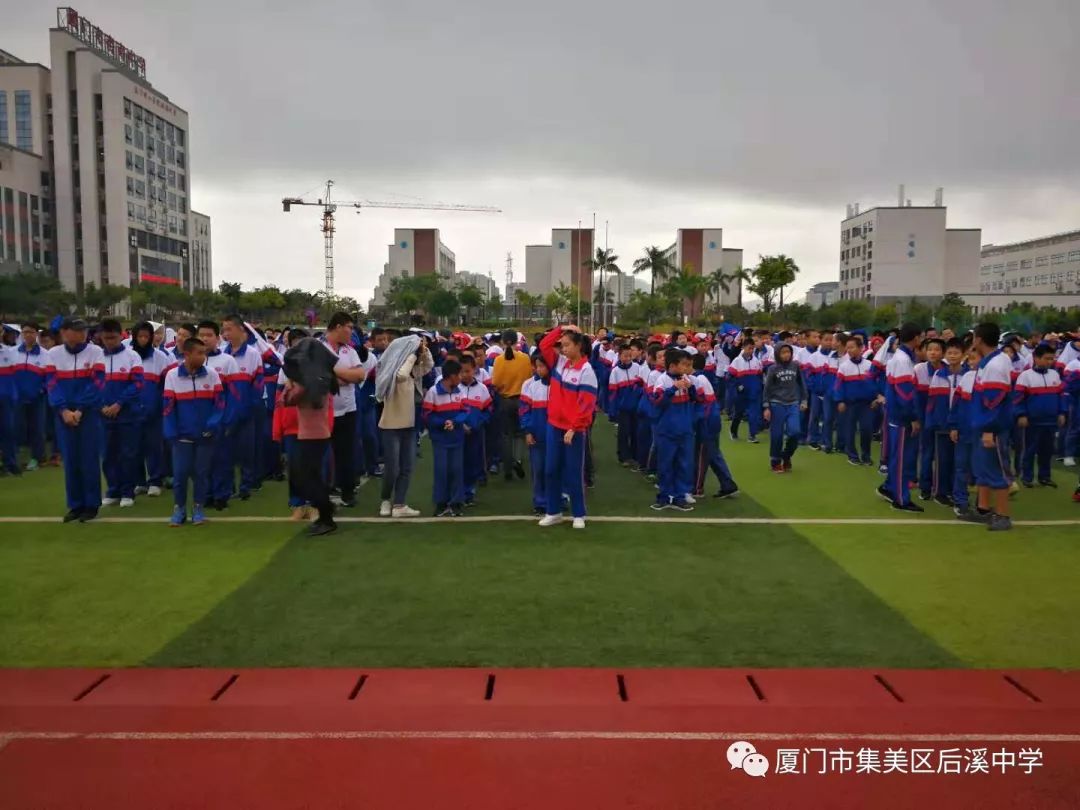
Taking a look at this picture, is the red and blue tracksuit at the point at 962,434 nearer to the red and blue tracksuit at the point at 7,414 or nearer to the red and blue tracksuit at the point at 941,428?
the red and blue tracksuit at the point at 941,428

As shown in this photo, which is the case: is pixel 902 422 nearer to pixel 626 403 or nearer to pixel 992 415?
pixel 992 415

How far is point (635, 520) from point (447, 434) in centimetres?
218

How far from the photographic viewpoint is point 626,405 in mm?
12391

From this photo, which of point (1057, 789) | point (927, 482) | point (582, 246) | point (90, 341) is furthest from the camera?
point (582, 246)

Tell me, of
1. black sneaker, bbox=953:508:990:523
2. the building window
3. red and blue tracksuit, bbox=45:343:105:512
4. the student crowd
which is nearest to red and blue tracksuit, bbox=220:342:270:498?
the student crowd

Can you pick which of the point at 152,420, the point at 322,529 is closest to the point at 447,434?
the point at 322,529

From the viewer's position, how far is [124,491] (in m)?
9.64

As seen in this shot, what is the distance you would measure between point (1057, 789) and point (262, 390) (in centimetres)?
922

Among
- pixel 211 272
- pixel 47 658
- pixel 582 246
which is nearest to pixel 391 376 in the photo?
pixel 47 658

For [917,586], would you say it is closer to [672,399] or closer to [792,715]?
[792,715]

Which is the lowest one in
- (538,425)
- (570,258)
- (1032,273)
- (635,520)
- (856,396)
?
(635,520)

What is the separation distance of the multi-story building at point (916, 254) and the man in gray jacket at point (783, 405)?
264ft

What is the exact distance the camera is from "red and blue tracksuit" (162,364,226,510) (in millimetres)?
8477

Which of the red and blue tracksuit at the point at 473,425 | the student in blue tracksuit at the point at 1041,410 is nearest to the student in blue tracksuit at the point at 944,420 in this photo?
the student in blue tracksuit at the point at 1041,410
